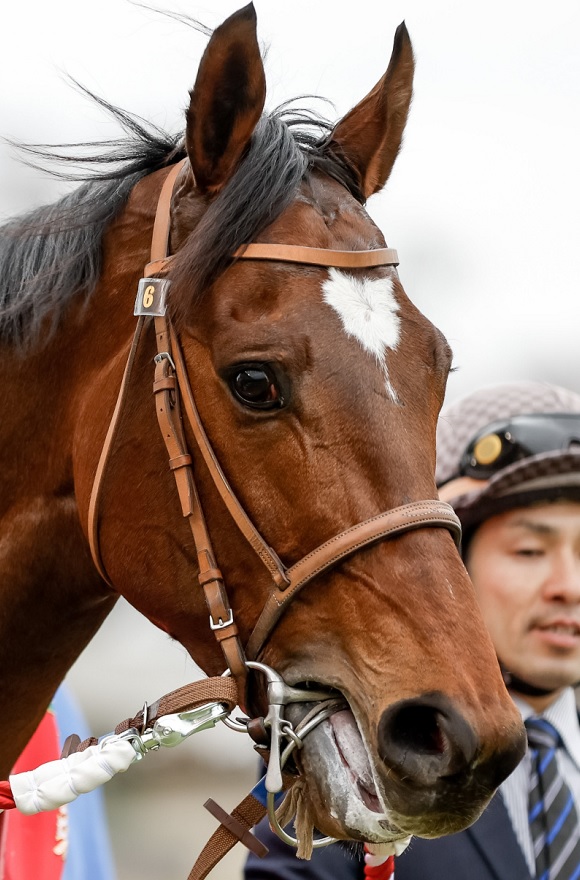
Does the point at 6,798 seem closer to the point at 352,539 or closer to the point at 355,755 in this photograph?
the point at 355,755

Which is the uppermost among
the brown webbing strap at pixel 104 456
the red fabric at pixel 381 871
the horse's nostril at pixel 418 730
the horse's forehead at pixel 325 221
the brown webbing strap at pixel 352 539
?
the horse's forehead at pixel 325 221

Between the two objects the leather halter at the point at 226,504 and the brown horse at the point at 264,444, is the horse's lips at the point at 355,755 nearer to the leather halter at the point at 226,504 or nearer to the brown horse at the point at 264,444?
the brown horse at the point at 264,444

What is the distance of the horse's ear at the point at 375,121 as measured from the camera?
2.79m

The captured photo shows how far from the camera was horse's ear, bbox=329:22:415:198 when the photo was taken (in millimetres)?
2793

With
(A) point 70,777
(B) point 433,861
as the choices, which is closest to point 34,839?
(A) point 70,777

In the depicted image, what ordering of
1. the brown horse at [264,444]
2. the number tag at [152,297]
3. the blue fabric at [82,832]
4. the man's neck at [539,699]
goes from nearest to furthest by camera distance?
the brown horse at [264,444] → the number tag at [152,297] → the man's neck at [539,699] → the blue fabric at [82,832]

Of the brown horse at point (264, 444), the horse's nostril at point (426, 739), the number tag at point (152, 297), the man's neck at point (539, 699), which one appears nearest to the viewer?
the horse's nostril at point (426, 739)

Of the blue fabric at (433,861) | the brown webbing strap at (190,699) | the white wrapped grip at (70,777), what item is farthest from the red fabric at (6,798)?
the blue fabric at (433,861)

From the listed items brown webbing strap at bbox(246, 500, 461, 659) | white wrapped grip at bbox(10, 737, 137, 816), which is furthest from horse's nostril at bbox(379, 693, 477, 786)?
white wrapped grip at bbox(10, 737, 137, 816)

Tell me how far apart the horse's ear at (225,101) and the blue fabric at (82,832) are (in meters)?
1.86

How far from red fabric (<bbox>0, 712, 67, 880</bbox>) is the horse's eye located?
1.39 m

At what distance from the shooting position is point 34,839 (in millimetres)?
2924

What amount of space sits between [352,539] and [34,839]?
5.02ft

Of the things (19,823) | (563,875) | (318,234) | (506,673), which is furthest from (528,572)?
(19,823)
